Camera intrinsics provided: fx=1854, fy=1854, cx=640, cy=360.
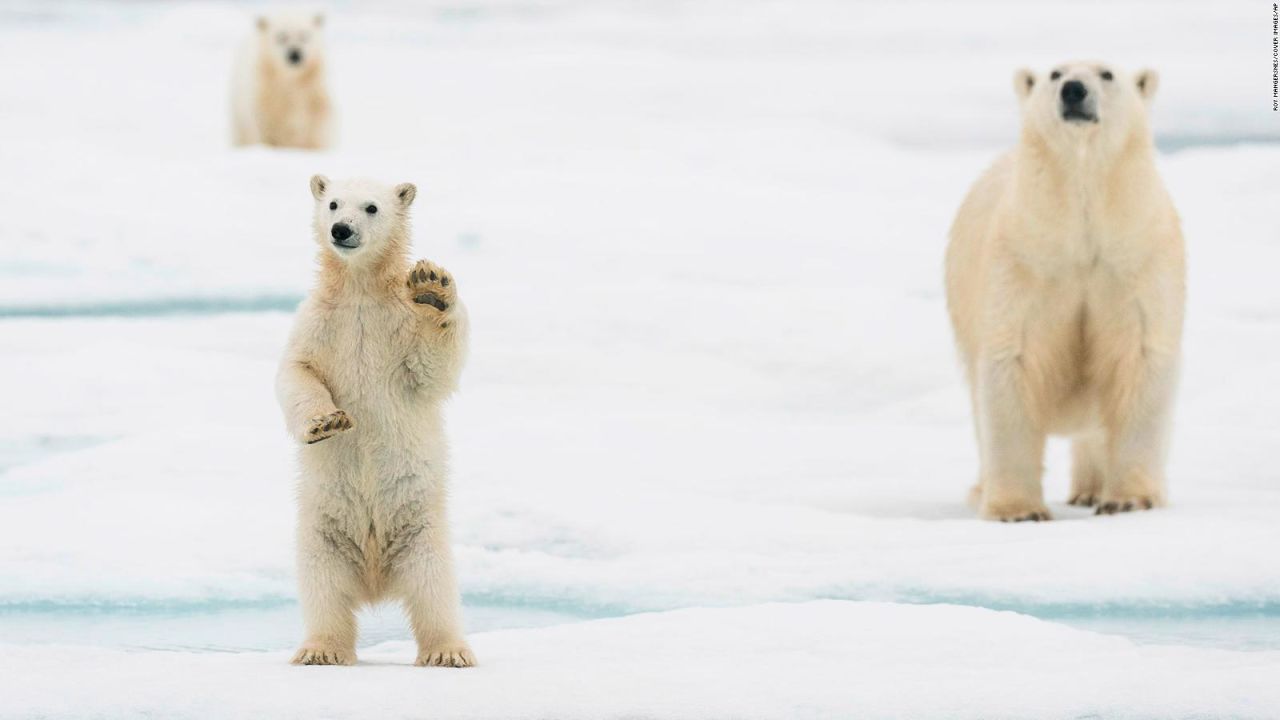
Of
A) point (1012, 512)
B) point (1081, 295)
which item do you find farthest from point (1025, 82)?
point (1012, 512)

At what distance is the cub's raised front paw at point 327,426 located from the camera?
131 inches

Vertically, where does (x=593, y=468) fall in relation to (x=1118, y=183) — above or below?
below

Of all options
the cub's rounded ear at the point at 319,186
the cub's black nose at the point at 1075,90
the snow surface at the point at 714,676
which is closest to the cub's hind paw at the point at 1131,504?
the cub's black nose at the point at 1075,90

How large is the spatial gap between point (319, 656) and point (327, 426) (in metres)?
0.49

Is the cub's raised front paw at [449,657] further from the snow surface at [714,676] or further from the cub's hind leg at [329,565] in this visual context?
the cub's hind leg at [329,565]

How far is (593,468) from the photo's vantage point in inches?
234

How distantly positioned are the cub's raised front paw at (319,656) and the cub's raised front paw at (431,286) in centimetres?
68

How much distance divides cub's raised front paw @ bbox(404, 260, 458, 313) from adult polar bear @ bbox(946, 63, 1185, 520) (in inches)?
96.7

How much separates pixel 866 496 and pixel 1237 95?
33.5 ft

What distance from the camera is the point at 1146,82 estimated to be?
18.0 feet

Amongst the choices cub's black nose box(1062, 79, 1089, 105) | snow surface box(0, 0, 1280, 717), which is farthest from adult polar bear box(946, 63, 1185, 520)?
snow surface box(0, 0, 1280, 717)

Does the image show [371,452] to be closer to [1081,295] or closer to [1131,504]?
[1081,295]

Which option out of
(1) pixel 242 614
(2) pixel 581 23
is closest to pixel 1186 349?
(1) pixel 242 614

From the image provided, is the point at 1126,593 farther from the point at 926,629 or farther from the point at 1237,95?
the point at 1237,95
